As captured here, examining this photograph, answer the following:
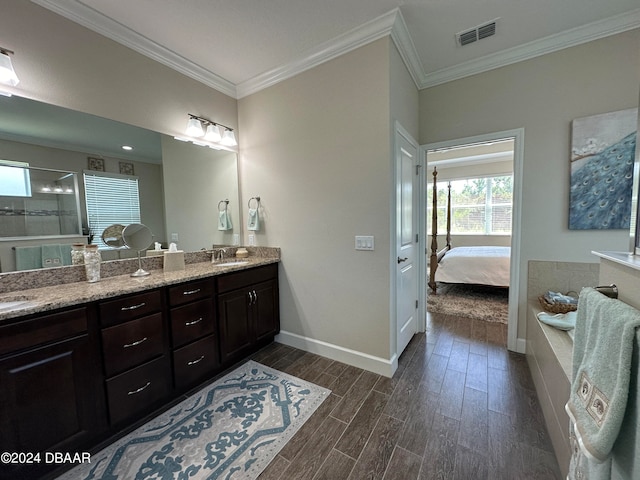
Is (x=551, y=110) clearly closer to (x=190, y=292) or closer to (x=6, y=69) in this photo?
(x=190, y=292)

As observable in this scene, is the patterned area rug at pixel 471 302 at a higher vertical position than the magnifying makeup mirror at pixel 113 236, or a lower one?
lower

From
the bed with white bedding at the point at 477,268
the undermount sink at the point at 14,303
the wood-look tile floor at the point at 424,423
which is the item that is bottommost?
the wood-look tile floor at the point at 424,423

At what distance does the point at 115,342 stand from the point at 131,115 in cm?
175

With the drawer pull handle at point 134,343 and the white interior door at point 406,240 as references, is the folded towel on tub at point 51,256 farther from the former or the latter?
the white interior door at point 406,240

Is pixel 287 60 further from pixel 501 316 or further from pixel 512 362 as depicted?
pixel 501 316

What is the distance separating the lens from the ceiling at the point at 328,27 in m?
1.75

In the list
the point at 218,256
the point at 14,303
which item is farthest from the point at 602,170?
the point at 14,303

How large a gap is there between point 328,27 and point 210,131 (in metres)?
1.42

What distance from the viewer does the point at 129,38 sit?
196cm

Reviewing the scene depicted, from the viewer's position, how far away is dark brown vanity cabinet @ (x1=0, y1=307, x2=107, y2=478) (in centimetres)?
115

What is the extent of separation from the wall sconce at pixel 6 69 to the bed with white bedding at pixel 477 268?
5073 mm

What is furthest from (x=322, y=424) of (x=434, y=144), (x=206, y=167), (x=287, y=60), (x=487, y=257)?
(x=487, y=257)

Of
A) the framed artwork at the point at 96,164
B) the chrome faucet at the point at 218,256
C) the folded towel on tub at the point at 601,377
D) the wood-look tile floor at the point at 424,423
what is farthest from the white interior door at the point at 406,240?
the framed artwork at the point at 96,164

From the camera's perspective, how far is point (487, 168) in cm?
589
